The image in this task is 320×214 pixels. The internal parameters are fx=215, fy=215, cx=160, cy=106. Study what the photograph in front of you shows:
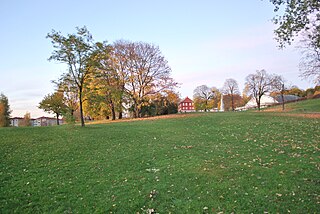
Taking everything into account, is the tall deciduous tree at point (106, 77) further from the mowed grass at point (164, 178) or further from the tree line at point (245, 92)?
the tree line at point (245, 92)

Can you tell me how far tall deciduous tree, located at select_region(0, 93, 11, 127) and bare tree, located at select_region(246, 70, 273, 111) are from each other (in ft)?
202

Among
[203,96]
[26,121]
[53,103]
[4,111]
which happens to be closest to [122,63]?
[53,103]

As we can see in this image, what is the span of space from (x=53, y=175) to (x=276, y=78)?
66.1m

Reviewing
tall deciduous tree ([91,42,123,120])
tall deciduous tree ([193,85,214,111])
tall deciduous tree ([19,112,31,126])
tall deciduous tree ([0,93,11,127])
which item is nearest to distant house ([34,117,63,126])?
tall deciduous tree ([19,112,31,126])

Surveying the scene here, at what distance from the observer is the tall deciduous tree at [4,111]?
39.8 m

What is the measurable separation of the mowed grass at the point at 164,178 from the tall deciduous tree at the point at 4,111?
33.6 m

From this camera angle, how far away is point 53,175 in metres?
8.20

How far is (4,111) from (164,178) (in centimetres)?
4430

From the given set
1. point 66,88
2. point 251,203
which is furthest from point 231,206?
point 66,88

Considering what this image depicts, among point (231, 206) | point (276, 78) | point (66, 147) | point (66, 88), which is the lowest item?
point (231, 206)

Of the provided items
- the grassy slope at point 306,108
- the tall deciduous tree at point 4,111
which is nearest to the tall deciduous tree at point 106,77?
the tall deciduous tree at point 4,111

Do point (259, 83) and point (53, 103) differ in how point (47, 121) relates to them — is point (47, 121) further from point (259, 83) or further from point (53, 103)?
point (259, 83)

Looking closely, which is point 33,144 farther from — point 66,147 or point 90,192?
point 90,192

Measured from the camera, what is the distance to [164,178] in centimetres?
771
